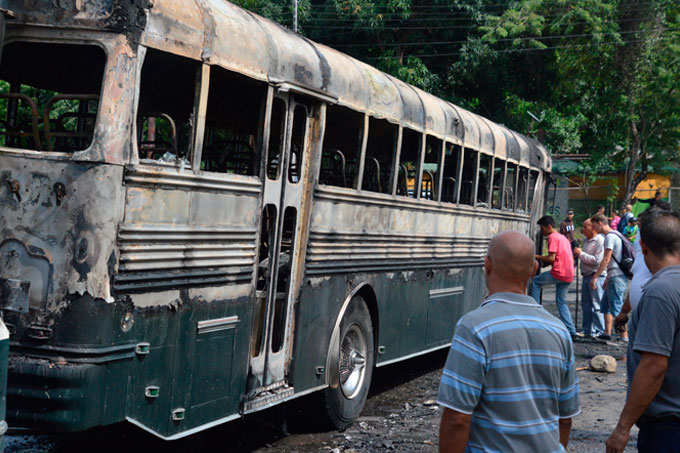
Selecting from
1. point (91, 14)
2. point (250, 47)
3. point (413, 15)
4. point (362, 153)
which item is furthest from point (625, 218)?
point (91, 14)

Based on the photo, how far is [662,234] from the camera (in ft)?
12.6

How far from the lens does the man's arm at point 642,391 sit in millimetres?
3514

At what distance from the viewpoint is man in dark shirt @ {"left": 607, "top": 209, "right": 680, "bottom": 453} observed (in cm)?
352

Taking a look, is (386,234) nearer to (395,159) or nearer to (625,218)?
(395,159)

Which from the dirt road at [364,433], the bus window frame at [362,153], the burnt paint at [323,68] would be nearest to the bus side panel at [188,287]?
the dirt road at [364,433]

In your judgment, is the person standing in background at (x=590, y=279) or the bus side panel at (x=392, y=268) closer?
the bus side panel at (x=392, y=268)

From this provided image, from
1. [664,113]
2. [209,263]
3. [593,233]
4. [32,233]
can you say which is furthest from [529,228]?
[664,113]

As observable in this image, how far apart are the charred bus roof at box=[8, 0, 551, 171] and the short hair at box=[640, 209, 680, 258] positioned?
2769 mm

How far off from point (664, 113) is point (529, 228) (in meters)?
17.6

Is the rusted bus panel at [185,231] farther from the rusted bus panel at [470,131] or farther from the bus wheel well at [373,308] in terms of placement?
the rusted bus panel at [470,131]

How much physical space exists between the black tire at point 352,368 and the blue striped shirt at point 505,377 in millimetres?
4117

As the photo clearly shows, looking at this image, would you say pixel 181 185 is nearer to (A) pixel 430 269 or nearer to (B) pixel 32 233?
(B) pixel 32 233

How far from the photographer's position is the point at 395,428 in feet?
24.0

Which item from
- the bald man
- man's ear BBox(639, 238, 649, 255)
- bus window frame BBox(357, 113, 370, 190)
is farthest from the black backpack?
the bald man
